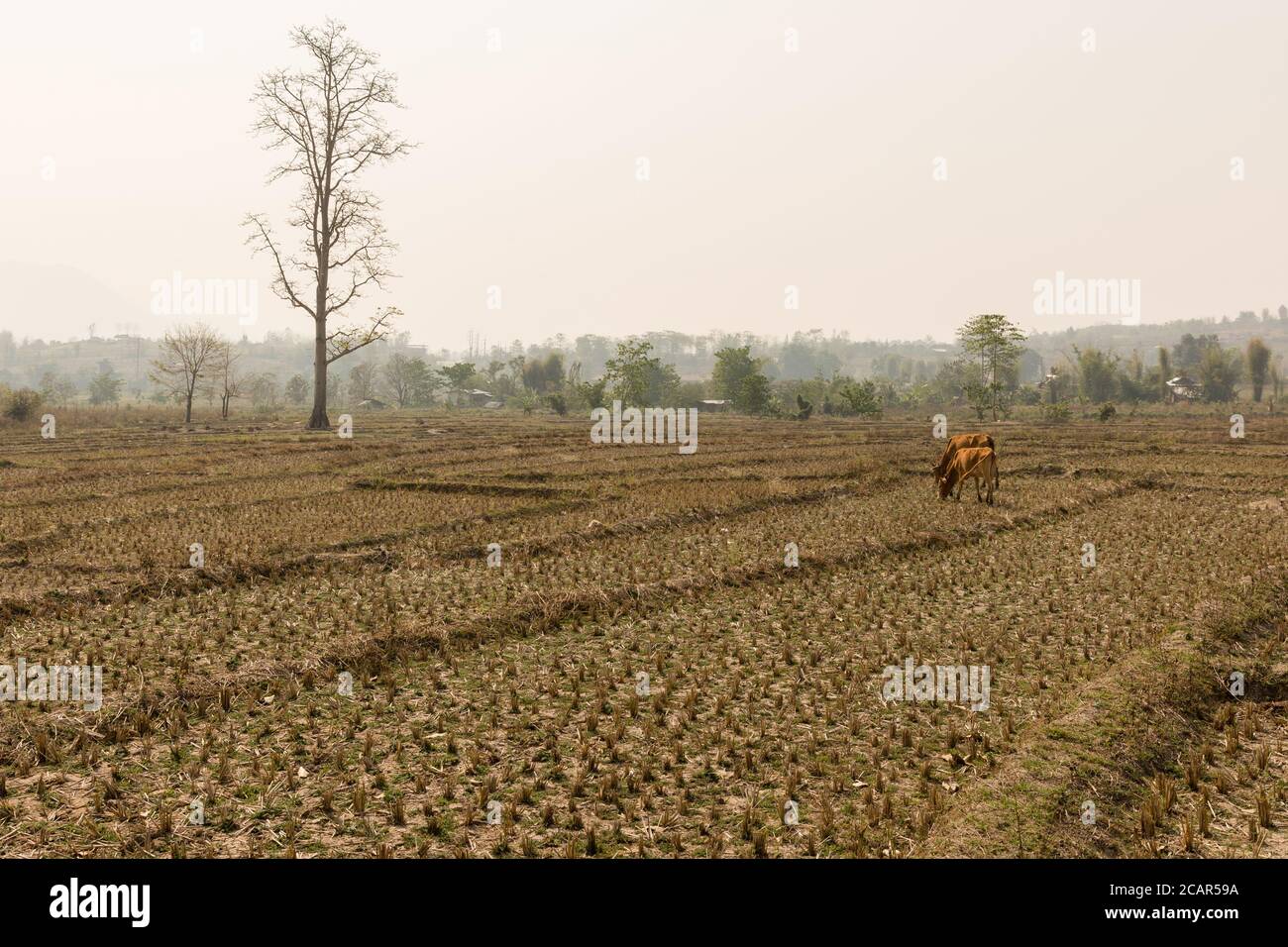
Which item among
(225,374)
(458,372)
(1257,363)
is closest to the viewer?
(225,374)

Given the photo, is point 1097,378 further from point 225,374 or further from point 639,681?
point 639,681

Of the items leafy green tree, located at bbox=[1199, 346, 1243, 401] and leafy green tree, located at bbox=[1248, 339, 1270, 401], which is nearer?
leafy green tree, located at bbox=[1199, 346, 1243, 401]

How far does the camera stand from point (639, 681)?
23.0 feet

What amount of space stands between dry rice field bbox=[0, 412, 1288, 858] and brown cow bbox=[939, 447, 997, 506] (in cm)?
148

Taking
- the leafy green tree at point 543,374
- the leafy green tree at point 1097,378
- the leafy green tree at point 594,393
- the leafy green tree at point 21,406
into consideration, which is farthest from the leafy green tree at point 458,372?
the leafy green tree at point 1097,378

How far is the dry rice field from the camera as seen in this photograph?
4.69 meters

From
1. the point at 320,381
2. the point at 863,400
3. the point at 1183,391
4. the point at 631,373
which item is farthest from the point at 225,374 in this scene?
the point at 1183,391

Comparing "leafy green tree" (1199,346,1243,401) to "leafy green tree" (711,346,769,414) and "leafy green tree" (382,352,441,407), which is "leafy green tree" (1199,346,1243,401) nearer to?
"leafy green tree" (711,346,769,414)

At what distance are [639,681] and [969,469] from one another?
1240 cm

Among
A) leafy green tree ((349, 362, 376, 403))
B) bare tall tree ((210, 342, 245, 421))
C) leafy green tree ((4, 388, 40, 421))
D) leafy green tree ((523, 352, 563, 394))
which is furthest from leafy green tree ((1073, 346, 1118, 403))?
leafy green tree ((4, 388, 40, 421))

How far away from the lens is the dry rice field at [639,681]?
469 cm

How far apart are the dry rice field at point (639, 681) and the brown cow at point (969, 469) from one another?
1.48 m

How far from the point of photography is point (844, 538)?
13648 mm

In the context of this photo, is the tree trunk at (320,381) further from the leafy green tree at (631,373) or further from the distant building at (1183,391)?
the distant building at (1183,391)
